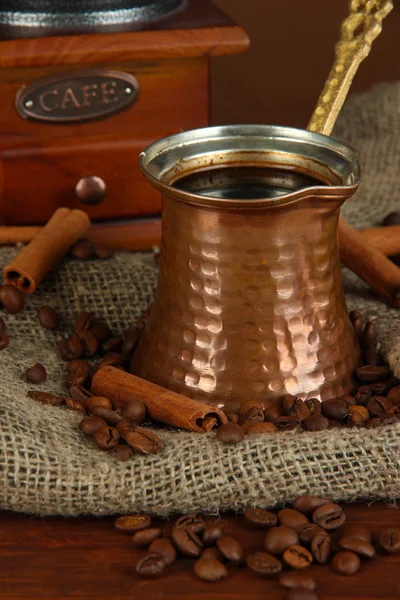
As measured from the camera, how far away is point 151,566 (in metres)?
0.91

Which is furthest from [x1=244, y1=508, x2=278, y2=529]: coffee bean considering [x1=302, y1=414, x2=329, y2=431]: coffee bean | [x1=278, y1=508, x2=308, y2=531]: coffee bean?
[x1=302, y1=414, x2=329, y2=431]: coffee bean

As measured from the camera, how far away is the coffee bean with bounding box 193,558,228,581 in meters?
0.90

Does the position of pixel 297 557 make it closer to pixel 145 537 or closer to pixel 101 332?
pixel 145 537

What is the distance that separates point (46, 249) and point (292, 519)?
560 mm

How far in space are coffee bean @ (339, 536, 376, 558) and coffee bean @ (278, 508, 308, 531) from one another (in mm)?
42

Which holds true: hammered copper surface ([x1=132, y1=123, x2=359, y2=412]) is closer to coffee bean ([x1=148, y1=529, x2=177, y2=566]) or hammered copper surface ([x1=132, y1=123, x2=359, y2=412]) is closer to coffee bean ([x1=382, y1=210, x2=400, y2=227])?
coffee bean ([x1=148, y1=529, x2=177, y2=566])

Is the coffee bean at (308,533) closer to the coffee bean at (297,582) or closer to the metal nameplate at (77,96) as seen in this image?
the coffee bean at (297,582)

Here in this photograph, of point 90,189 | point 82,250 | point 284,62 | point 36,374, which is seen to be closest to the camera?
point 36,374

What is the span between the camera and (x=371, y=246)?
4.62ft

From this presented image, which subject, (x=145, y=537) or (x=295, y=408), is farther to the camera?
(x=295, y=408)

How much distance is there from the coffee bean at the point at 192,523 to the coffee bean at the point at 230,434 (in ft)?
0.28

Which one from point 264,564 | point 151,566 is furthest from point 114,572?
Answer: point 264,564

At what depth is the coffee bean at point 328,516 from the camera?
0.96 meters

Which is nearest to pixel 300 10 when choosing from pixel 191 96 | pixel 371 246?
pixel 191 96
